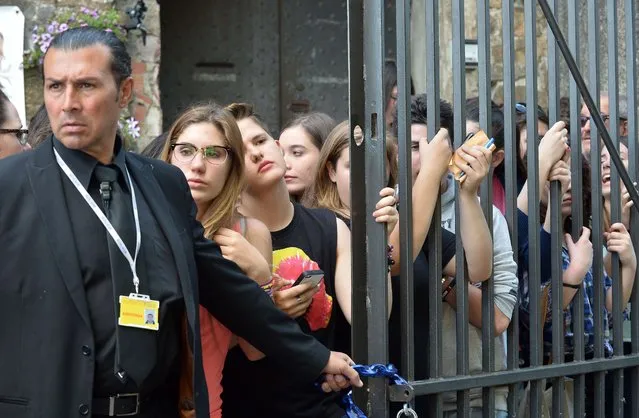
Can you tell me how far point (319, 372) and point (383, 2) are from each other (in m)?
0.99

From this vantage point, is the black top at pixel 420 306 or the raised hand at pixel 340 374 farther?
the black top at pixel 420 306

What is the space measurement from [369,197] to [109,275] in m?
0.82

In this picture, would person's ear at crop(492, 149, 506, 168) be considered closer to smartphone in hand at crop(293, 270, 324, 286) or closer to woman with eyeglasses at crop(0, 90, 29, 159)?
smartphone in hand at crop(293, 270, 324, 286)

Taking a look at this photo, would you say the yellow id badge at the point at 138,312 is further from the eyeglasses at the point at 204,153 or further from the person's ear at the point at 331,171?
the person's ear at the point at 331,171

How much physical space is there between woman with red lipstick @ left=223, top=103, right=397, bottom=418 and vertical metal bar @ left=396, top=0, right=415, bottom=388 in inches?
10.4

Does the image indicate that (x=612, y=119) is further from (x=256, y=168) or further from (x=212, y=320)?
(x=212, y=320)

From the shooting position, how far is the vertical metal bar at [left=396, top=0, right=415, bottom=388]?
2.97m

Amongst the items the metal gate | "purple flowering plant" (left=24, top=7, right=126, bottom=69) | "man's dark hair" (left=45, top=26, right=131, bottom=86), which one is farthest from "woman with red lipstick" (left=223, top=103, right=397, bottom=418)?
"purple flowering plant" (left=24, top=7, right=126, bottom=69)

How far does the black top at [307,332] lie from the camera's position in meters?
3.12

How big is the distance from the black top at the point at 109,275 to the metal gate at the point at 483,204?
0.61 meters

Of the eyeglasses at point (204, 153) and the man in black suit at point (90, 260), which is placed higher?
the eyeglasses at point (204, 153)

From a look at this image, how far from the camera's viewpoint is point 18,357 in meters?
2.33

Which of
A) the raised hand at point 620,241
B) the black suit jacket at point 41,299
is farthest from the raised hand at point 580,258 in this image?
the black suit jacket at point 41,299

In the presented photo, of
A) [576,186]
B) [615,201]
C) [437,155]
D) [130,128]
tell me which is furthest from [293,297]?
[130,128]
